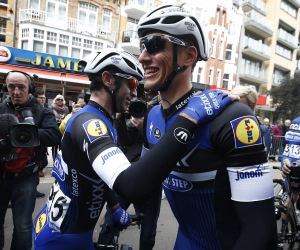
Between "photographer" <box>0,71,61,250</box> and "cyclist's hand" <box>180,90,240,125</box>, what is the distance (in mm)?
1718

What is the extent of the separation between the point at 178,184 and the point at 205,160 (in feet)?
0.78

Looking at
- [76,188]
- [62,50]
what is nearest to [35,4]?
[62,50]

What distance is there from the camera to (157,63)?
1433mm

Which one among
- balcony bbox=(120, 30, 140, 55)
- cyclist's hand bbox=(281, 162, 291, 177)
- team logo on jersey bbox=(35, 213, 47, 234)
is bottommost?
team logo on jersey bbox=(35, 213, 47, 234)

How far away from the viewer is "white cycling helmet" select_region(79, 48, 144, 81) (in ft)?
6.45

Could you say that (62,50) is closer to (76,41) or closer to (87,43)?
(76,41)

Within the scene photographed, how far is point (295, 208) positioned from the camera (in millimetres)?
3523

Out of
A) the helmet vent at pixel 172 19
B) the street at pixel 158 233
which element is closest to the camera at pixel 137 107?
the helmet vent at pixel 172 19

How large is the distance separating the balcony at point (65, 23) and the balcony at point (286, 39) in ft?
68.5

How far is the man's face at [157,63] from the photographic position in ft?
4.61

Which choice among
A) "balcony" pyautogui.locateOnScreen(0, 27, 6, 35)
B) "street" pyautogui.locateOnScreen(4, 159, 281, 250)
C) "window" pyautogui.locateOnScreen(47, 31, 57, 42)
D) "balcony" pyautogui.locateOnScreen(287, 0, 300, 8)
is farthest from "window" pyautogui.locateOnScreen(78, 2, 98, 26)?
"balcony" pyautogui.locateOnScreen(287, 0, 300, 8)

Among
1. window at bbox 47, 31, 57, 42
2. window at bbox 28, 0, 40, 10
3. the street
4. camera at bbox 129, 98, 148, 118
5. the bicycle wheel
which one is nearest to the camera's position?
camera at bbox 129, 98, 148, 118

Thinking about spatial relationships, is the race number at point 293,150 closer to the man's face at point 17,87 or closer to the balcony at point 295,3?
the man's face at point 17,87

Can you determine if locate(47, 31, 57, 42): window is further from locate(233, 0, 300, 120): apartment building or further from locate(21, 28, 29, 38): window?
locate(233, 0, 300, 120): apartment building
